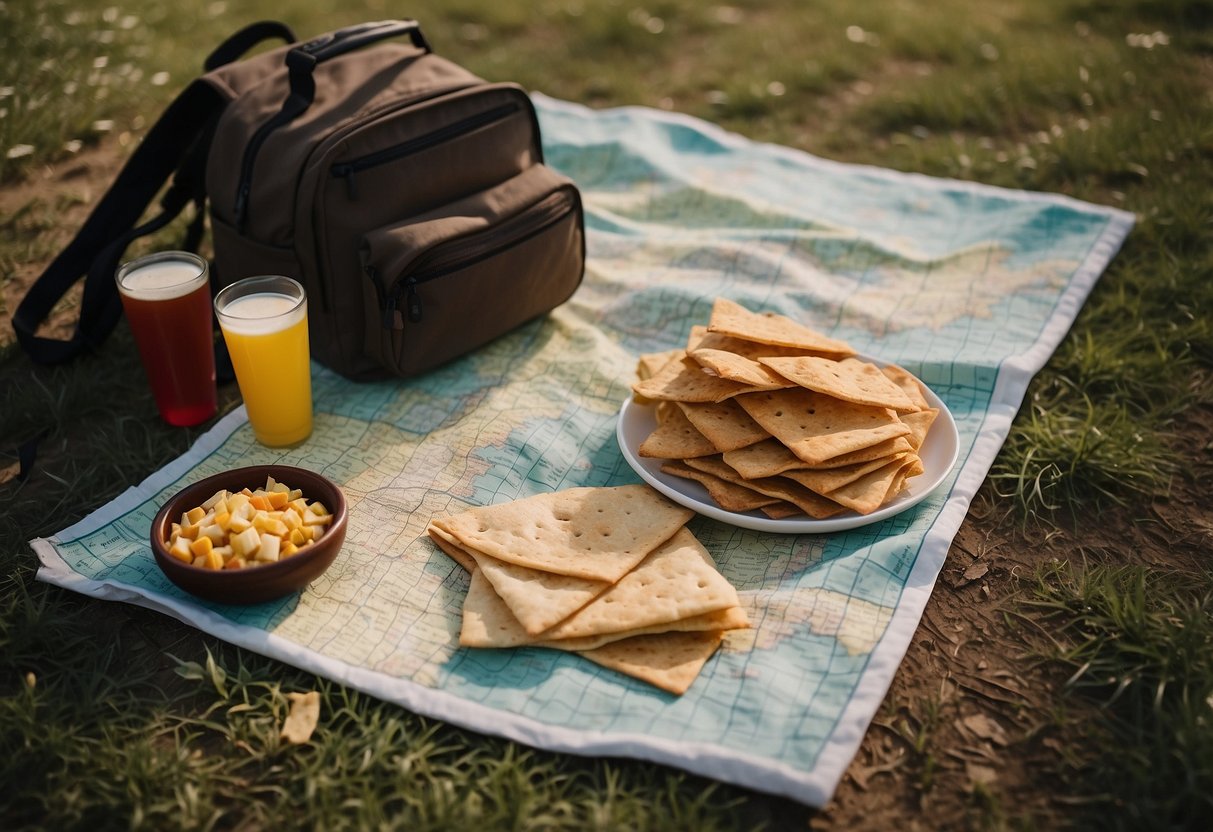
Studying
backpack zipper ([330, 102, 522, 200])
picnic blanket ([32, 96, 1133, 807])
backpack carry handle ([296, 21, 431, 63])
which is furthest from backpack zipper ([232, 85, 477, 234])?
picnic blanket ([32, 96, 1133, 807])

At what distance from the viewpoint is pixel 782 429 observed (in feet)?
9.14

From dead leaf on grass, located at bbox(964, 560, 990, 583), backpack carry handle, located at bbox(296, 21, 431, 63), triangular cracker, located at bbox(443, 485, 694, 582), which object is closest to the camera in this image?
triangular cracker, located at bbox(443, 485, 694, 582)

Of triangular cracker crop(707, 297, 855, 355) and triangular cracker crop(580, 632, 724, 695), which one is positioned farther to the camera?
triangular cracker crop(707, 297, 855, 355)

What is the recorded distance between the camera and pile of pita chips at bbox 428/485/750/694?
2.48 metres

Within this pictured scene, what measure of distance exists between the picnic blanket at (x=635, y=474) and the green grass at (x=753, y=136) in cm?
10

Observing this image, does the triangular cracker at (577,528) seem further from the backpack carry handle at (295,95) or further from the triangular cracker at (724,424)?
the backpack carry handle at (295,95)

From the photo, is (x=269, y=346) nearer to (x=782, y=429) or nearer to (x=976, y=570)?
(x=782, y=429)

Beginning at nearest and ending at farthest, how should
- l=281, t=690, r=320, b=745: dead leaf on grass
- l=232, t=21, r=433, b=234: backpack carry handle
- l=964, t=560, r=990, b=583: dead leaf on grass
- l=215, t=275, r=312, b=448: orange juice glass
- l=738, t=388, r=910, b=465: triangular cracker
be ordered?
l=281, t=690, r=320, b=745: dead leaf on grass → l=738, t=388, r=910, b=465: triangular cracker → l=964, t=560, r=990, b=583: dead leaf on grass → l=215, t=275, r=312, b=448: orange juice glass → l=232, t=21, r=433, b=234: backpack carry handle

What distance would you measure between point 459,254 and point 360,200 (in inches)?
13.3

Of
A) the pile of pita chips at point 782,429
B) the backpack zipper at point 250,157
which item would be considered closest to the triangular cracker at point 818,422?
the pile of pita chips at point 782,429

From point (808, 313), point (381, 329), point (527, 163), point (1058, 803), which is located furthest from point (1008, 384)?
point (381, 329)

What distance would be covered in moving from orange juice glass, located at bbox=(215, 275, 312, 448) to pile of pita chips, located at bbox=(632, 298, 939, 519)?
1.00 meters

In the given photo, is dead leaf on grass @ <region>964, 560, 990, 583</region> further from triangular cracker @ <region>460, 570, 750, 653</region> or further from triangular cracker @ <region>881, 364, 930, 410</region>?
triangular cracker @ <region>460, 570, 750, 653</region>

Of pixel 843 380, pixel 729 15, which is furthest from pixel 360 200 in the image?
pixel 729 15
